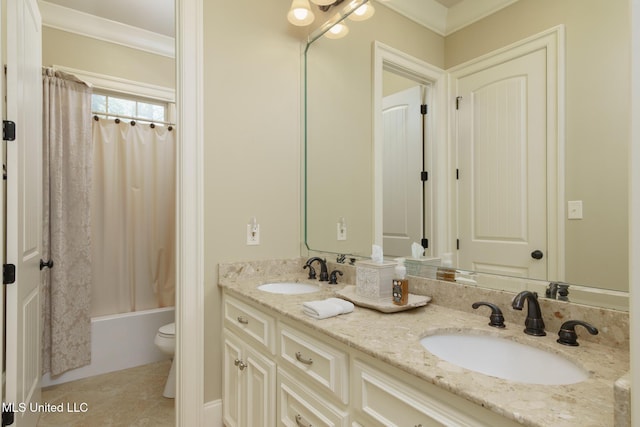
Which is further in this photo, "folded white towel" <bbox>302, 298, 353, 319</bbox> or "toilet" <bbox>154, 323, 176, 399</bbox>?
"toilet" <bbox>154, 323, 176, 399</bbox>

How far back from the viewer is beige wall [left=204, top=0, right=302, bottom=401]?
1.81 metres

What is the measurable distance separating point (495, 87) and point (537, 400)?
0.96m

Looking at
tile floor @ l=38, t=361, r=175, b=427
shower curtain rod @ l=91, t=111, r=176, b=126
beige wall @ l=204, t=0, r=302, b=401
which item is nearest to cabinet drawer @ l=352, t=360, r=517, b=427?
beige wall @ l=204, t=0, r=302, b=401

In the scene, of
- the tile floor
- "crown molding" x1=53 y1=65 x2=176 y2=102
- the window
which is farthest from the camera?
the window

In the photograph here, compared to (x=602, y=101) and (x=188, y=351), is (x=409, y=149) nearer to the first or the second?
(x=602, y=101)

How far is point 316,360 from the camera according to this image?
3.67ft

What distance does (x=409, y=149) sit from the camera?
5.09 ft

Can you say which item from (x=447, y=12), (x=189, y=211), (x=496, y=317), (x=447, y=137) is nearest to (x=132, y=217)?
(x=189, y=211)

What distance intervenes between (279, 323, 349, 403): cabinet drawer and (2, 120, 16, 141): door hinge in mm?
1350

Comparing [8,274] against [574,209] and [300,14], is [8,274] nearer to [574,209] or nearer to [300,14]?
[300,14]

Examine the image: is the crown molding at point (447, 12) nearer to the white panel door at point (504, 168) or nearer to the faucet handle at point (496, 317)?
the white panel door at point (504, 168)

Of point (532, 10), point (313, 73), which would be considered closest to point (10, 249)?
point (313, 73)

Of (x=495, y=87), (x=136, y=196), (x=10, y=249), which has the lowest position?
(x=10, y=249)

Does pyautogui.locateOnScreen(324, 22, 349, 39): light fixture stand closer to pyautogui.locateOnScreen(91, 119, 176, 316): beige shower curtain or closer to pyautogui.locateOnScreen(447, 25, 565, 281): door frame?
pyautogui.locateOnScreen(447, 25, 565, 281): door frame
